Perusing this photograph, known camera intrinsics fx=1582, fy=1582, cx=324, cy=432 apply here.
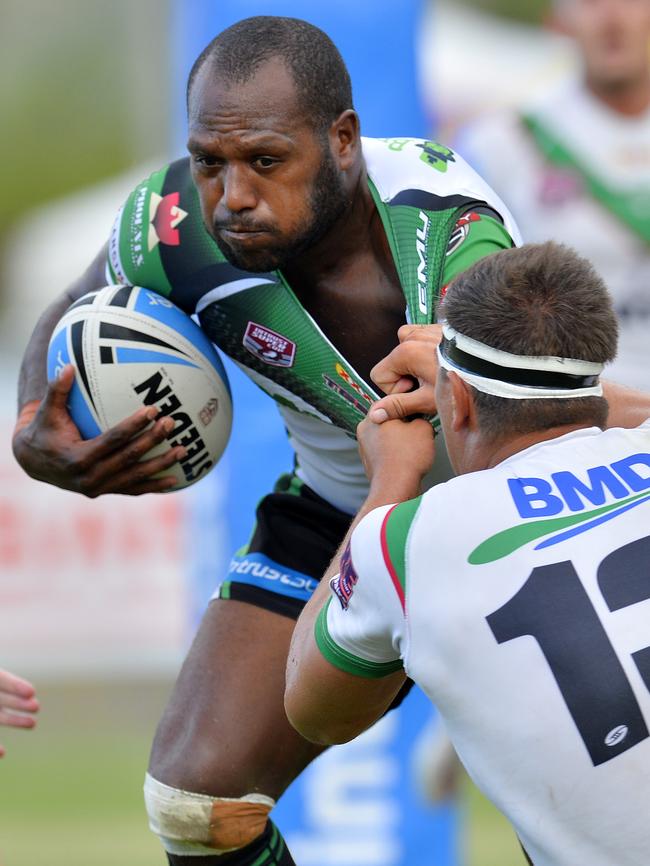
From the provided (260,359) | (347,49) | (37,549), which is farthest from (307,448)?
(37,549)

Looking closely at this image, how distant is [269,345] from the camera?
Answer: 175 inches

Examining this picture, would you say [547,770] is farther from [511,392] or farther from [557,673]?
[511,392]

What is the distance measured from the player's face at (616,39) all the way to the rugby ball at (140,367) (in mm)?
4381

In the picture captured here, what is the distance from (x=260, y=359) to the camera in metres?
4.52

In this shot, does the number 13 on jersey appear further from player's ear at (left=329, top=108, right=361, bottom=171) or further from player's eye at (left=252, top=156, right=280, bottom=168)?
player's ear at (left=329, top=108, right=361, bottom=171)

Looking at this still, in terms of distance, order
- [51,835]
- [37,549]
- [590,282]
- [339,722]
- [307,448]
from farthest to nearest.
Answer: [37,549] < [51,835] < [307,448] < [339,722] < [590,282]

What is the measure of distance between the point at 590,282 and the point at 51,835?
653cm

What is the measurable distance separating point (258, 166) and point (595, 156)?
448 centimetres

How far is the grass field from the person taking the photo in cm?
848

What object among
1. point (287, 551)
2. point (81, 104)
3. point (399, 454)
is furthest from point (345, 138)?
point (81, 104)

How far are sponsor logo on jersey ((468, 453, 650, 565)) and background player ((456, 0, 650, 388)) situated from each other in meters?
4.51

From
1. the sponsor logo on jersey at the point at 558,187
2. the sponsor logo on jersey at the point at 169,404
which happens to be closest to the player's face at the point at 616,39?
the sponsor logo on jersey at the point at 558,187

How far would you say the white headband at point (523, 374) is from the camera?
319cm

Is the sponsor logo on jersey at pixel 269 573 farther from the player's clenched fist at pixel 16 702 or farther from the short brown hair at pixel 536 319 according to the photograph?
the short brown hair at pixel 536 319
